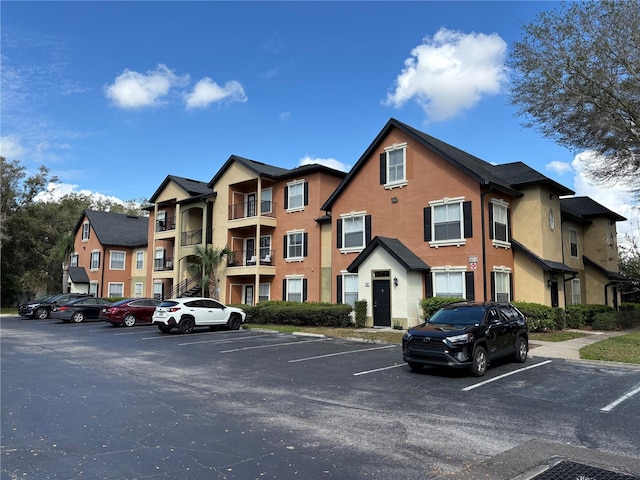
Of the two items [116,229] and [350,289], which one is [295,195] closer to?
[350,289]

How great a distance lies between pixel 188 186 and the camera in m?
36.2

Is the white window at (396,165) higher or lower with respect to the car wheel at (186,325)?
higher

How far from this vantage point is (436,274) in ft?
68.7

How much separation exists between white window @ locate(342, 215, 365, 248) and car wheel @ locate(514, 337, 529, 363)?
38.5 ft

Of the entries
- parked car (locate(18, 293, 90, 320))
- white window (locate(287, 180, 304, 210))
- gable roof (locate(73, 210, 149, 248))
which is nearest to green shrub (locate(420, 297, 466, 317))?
white window (locate(287, 180, 304, 210))

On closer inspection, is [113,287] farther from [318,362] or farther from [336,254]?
[318,362]

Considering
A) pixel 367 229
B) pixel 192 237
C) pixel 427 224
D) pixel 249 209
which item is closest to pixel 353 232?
pixel 367 229

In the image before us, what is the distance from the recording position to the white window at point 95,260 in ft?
144

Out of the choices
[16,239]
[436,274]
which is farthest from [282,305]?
[16,239]

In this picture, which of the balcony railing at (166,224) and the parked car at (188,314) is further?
the balcony railing at (166,224)

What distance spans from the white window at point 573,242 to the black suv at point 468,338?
15881 mm

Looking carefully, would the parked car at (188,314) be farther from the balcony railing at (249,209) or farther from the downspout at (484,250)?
the downspout at (484,250)

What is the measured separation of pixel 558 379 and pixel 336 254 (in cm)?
1528

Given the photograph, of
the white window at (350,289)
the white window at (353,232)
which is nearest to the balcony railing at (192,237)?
the white window at (353,232)
